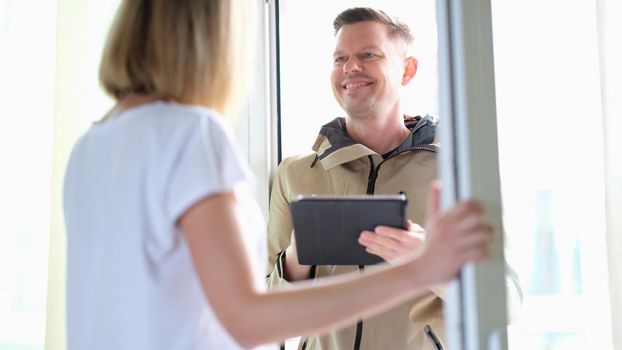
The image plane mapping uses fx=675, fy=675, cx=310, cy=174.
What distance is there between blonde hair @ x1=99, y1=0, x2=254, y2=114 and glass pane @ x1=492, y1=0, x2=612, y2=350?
0.71 metres

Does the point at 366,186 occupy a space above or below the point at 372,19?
below

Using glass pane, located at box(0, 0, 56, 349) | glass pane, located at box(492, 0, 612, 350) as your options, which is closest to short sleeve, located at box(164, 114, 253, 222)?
glass pane, located at box(492, 0, 612, 350)

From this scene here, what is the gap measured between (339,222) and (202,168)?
60 cm

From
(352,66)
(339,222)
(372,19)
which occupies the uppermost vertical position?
(372,19)

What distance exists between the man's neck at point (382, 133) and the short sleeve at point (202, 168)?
3.71ft

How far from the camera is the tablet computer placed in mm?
1298

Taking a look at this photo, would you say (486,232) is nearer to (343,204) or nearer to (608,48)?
(343,204)

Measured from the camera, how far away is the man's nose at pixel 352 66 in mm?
1933

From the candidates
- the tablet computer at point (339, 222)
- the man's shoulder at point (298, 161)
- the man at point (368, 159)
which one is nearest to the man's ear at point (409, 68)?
the man at point (368, 159)

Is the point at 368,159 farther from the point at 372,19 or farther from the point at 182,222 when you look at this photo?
the point at 182,222

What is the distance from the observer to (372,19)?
199 centimetres

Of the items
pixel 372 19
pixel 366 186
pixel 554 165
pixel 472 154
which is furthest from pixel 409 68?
pixel 472 154

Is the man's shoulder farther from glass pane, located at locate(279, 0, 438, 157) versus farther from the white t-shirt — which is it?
the white t-shirt

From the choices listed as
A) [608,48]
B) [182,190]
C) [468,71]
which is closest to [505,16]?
[608,48]
